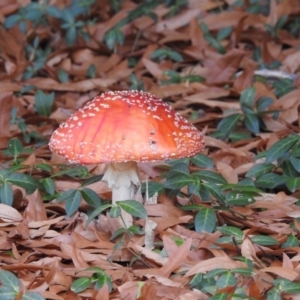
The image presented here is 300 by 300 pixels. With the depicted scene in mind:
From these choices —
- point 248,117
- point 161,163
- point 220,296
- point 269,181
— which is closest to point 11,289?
point 220,296

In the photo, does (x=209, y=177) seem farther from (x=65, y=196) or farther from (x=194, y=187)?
(x=65, y=196)

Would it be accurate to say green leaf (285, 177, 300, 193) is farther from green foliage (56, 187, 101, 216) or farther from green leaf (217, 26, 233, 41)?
green leaf (217, 26, 233, 41)

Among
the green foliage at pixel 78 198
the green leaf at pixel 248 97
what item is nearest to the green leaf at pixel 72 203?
the green foliage at pixel 78 198

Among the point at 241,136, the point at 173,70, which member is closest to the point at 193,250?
the point at 241,136

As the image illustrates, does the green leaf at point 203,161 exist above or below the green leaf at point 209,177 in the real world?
below

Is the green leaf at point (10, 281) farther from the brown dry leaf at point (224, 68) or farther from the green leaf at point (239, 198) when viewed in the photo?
the brown dry leaf at point (224, 68)

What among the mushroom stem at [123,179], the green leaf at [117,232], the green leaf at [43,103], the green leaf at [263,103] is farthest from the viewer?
the green leaf at [43,103]

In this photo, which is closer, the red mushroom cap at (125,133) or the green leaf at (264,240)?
the red mushroom cap at (125,133)
